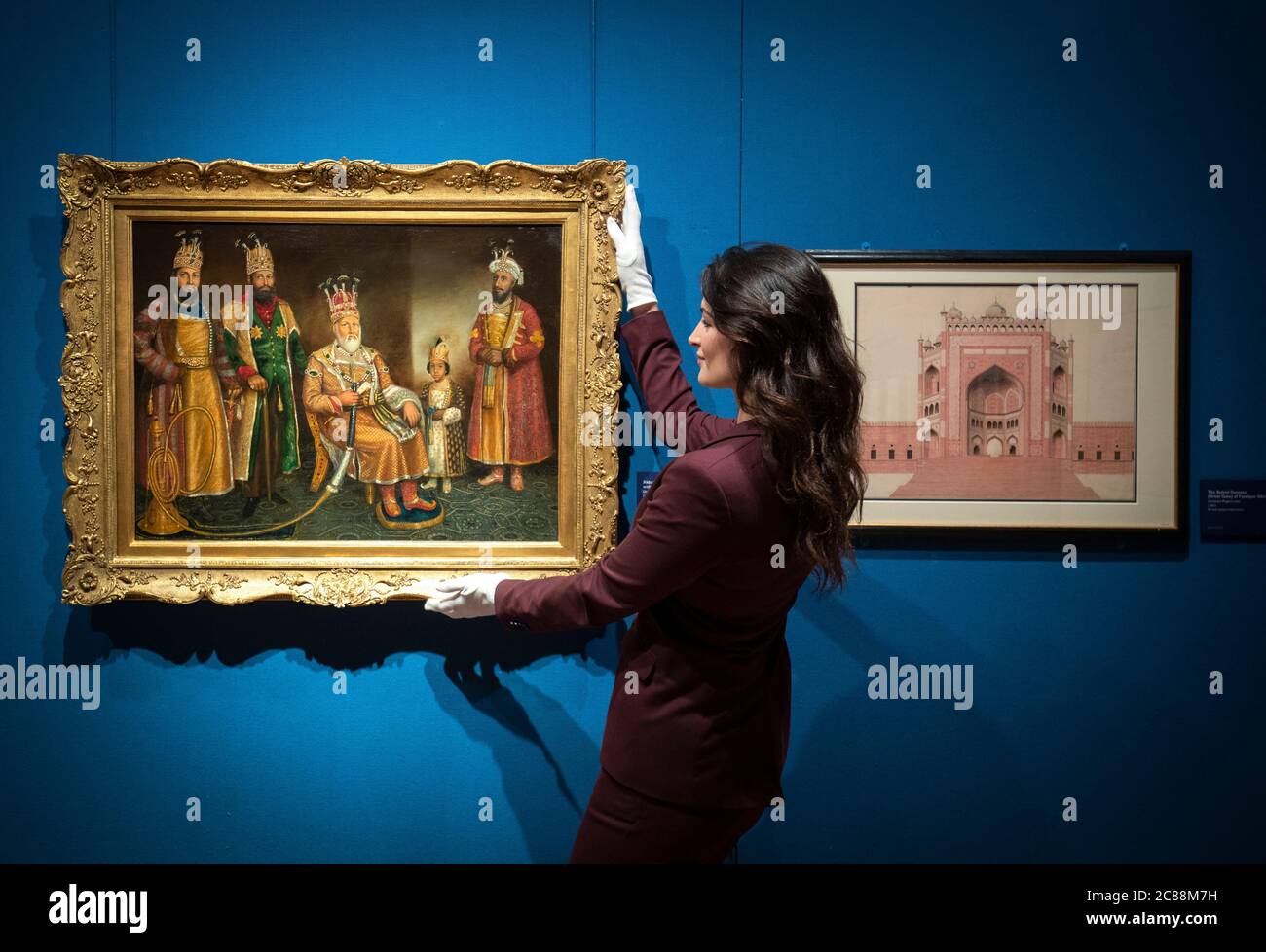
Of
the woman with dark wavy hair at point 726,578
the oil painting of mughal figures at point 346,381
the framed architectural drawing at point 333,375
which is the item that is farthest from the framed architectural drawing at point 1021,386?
the oil painting of mughal figures at point 346,381

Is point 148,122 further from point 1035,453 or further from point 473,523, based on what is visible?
point 1035,453

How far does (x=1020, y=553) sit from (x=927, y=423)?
1.51 feet

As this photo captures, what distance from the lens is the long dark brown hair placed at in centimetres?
153

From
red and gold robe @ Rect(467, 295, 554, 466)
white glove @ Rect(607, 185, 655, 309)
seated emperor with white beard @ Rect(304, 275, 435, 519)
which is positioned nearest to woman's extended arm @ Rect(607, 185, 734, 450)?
white glove @ Rect(607, 185, 655, 309)

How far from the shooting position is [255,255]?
2.12 metres

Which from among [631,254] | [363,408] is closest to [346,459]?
[363,408]

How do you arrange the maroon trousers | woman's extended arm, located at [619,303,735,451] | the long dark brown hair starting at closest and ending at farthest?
1. the long dark brown hair
2. the maroon trousers
3. woman's extended arm, located at [619,303,735,451]

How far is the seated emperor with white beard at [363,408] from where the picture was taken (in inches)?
84.3

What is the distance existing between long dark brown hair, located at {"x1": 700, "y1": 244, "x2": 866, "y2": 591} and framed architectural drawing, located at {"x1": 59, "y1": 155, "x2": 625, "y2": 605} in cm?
61

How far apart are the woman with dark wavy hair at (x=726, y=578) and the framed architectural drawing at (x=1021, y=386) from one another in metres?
→ 0.61

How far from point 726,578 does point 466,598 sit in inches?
24.6

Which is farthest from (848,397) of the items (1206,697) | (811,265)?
(1206,697)

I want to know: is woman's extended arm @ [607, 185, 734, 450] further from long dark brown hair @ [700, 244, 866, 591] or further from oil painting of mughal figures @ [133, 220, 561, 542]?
long dark brown hair @ [700, 244, 866, 591]

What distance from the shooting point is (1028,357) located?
2170mm
